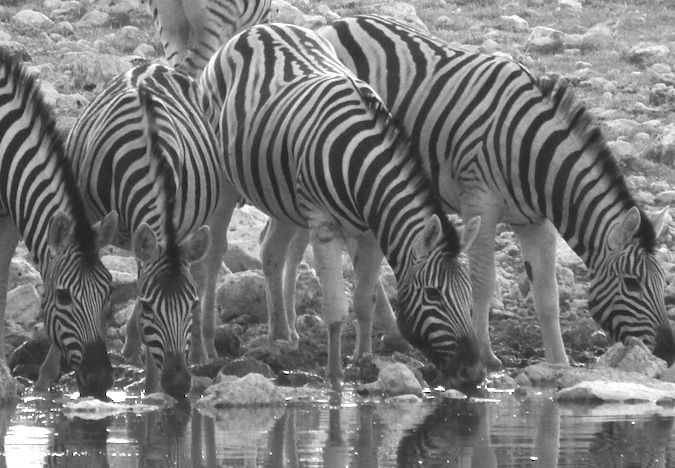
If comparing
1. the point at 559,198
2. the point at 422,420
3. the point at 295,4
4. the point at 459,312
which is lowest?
the point at 422,420

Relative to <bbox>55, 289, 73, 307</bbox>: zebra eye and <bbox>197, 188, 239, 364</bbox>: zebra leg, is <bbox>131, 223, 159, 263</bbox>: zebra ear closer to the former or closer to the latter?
<bbox>55, 289, 73, 307</bbox>: zebra eye

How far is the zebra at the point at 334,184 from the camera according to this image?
9.98m

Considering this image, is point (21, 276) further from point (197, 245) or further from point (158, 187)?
point (197, 245)

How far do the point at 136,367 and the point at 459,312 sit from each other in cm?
236

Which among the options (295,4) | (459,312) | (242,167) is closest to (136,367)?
(242,167)

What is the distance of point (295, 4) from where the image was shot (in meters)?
23.4

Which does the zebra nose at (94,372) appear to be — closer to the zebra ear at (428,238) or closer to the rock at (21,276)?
the zebra ear at (428,238)

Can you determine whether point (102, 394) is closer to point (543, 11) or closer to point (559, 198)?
point (559, 198)

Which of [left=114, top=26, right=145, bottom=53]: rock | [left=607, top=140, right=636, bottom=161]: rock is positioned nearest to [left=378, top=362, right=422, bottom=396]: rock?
[left=607, top=140, right=636, bottom=161]: rock

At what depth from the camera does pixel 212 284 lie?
12062 millimetres

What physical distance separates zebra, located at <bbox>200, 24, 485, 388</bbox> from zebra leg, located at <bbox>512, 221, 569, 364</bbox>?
3.73 ft

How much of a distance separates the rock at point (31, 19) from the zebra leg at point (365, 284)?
10815 mm

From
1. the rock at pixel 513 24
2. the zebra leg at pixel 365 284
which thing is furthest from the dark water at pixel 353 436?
the rock at pixel 513 24

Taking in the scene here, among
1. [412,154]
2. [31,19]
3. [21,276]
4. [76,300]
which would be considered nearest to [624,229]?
[412,154]
